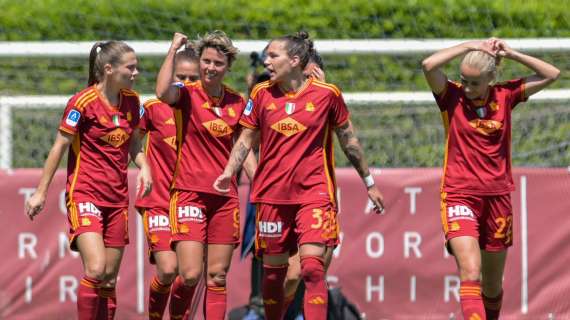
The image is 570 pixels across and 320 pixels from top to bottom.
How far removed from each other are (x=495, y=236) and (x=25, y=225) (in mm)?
4673

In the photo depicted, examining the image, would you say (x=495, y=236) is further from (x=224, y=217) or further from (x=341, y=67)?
(x=341, y=67)

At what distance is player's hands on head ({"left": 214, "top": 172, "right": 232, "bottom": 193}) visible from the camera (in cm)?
859

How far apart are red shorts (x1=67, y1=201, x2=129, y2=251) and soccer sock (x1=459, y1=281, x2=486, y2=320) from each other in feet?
8.09

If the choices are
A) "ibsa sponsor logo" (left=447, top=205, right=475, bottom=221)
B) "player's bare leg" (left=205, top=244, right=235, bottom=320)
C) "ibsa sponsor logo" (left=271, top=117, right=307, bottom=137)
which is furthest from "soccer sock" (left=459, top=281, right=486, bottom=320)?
"player's bare leg" (left=205, top=244, right=235, bottom=320)

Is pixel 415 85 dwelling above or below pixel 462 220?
above

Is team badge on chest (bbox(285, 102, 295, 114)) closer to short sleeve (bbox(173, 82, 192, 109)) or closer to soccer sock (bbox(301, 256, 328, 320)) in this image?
short sleeve (bbox(173, 82, 192, 109))

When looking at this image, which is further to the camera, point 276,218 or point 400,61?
point 400,61

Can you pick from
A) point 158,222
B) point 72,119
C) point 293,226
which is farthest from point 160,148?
point 293,226

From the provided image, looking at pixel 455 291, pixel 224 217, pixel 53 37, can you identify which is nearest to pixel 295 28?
pixel 53 37

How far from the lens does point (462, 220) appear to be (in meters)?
8.65

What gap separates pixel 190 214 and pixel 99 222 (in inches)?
25.8

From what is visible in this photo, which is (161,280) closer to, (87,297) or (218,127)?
(87,297)

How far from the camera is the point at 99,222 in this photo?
8.66 m

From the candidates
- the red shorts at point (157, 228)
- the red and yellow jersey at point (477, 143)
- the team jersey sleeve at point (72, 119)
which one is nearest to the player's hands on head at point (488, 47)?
the red and yellow jersey at point (477, 143)
